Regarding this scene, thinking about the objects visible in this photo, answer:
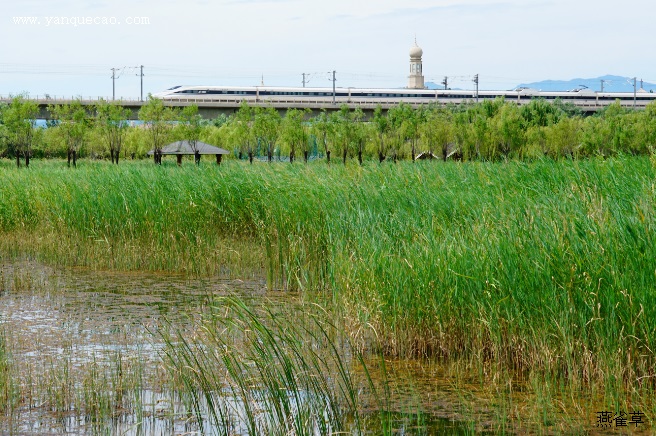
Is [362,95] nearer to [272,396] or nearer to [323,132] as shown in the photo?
[323,132]

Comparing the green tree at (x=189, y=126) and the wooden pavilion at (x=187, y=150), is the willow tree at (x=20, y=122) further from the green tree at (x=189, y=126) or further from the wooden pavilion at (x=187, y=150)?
the wooden pavilion at (x=187, y=150)

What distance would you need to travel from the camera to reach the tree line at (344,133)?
3734 cm

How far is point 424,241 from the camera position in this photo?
7.71 m

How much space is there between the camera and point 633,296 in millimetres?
5637

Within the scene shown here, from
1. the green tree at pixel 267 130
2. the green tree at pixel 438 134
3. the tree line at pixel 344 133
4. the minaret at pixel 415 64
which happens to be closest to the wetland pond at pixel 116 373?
the tree line at pixel 344 133

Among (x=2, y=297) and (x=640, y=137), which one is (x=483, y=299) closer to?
(x=2, y=297)

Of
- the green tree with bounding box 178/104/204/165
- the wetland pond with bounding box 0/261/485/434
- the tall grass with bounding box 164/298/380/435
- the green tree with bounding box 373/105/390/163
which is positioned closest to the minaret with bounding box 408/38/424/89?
the green tree with bounding box 373/105/390/163

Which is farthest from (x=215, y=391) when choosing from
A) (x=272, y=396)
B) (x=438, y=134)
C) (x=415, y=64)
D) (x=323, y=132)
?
(x=415, y=64)

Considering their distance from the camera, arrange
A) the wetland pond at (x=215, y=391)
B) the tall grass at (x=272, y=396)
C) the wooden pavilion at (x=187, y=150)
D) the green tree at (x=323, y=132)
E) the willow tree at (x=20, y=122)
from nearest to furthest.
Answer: the tall grass at (x=272, y=396)
the wetland pond at (x=215, y=391)
the wooden pavilion at (x=187, y=150)
the willow tree at (x=20, y=122)
the green tree at (x=323, y=132)

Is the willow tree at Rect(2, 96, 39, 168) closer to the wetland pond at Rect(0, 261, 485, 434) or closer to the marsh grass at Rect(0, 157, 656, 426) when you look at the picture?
the marsh grass at Rect(0, 157, 656, 426)

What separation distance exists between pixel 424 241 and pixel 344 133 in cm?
3495

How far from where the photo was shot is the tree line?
37.3m

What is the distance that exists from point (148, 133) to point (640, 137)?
23.2m

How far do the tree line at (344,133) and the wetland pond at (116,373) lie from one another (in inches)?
910
